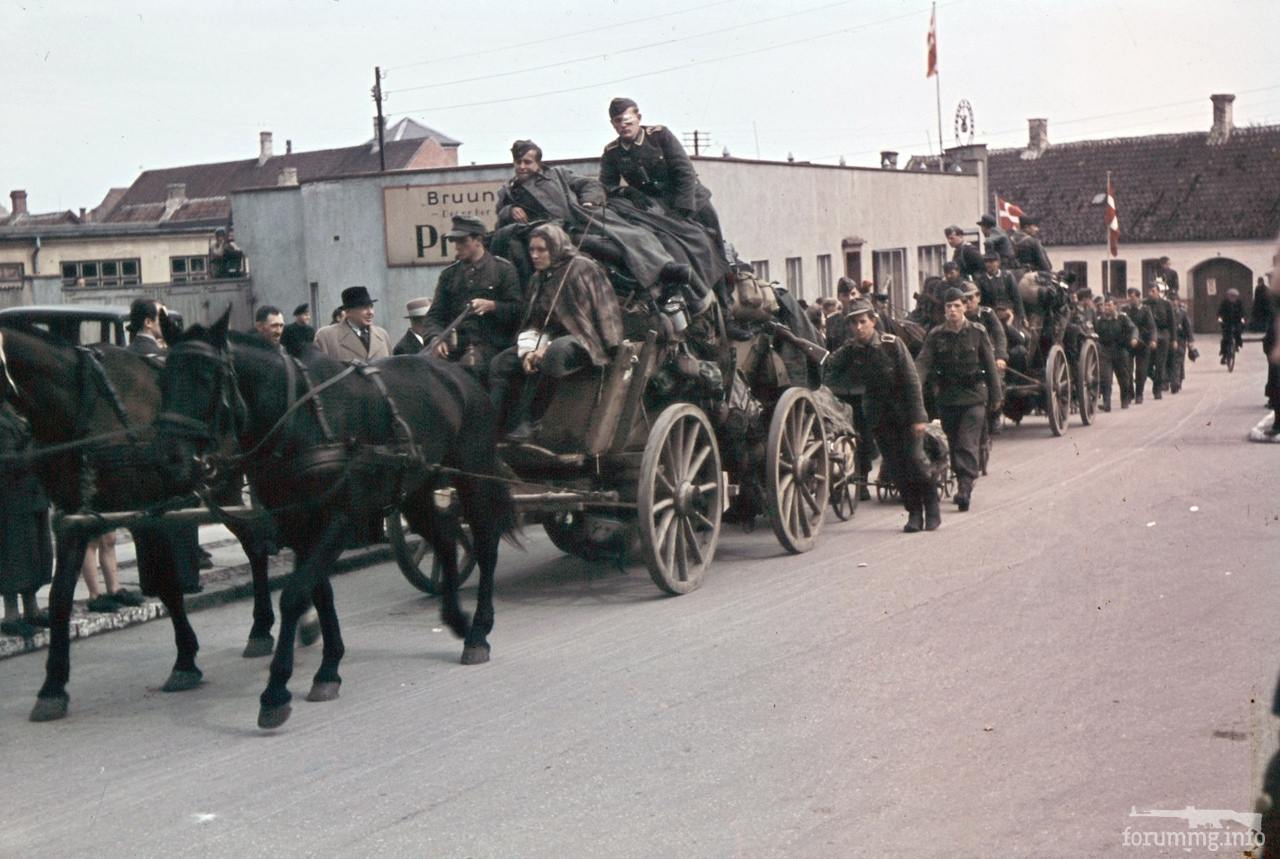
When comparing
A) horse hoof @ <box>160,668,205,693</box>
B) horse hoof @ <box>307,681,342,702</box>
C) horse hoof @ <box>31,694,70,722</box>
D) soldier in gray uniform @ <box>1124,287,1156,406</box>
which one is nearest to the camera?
horse hoof @ <box>31,694,70,722</box>

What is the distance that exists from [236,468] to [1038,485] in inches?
350

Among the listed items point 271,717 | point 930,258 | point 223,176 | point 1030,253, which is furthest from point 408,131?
point 271,717

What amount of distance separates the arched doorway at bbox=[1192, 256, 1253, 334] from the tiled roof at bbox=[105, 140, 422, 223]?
30277mm

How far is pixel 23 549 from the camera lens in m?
9.30

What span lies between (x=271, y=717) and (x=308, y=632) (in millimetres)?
1987

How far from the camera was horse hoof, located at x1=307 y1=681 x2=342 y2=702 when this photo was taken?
25.2 feet

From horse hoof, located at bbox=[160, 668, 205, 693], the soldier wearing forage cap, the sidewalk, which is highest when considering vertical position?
the soldier wearing forage cap

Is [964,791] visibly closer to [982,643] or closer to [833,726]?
[833,726]

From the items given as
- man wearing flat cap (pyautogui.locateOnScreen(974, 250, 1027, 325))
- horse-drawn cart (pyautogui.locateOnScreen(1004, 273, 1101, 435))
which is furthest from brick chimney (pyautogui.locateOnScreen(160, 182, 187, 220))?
man wearing flat cap (pyautogui.locateOnScreen(974, 250, 1027, 325))

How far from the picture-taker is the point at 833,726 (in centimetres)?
676

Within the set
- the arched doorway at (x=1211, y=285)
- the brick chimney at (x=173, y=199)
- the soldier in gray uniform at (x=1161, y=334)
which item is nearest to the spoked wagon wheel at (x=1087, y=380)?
the soldier in gray uniform at (x=1161, y=334)

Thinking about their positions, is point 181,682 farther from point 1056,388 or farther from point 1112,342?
point 1112,342

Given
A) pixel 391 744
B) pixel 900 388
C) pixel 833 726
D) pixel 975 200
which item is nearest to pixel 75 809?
pixel 391 744

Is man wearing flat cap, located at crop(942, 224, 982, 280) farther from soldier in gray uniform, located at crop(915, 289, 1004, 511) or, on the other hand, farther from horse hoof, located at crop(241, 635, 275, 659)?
horse hoof, located at crop(241, 635, 275, 659)
